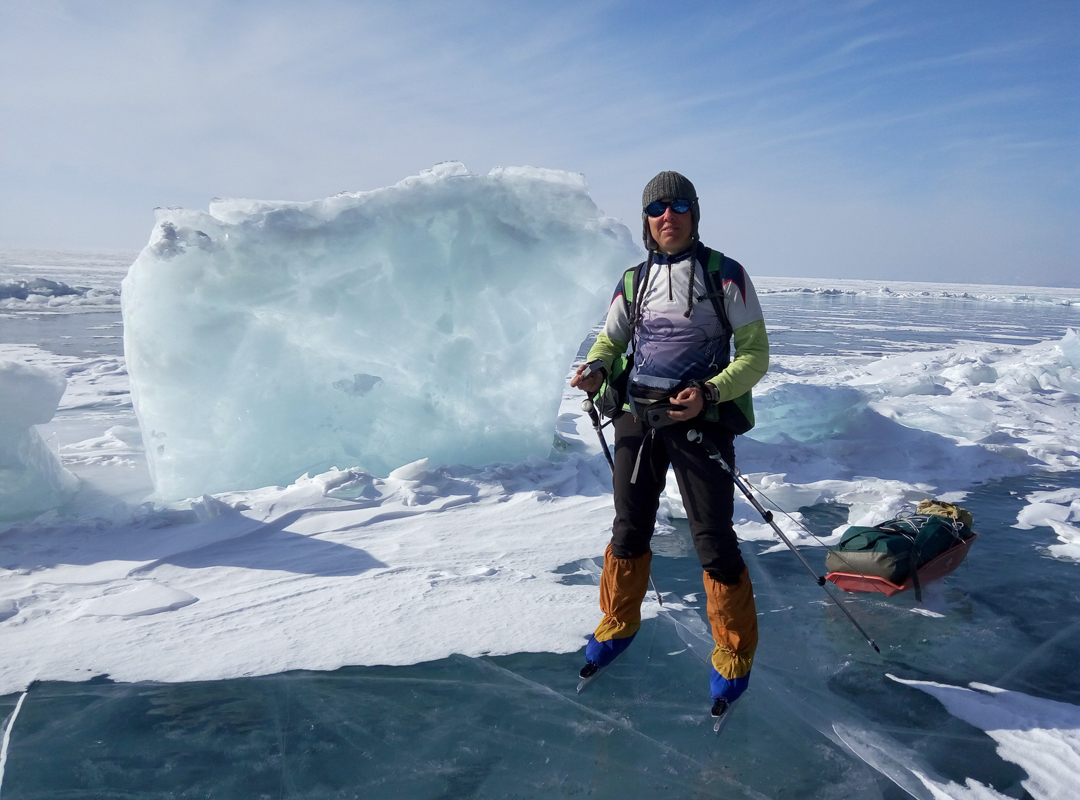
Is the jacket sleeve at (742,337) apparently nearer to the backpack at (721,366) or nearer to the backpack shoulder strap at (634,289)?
the backpack at (721,366)

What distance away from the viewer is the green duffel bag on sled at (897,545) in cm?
352

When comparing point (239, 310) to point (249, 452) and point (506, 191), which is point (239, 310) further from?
point (506, 191)

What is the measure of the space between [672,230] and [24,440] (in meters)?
4.46

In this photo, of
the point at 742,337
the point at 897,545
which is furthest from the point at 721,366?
the point at 897,545

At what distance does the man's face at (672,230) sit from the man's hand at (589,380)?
53 centimetres

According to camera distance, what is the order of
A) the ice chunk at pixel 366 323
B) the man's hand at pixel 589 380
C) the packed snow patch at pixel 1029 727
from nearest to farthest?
the packed snow patch at pixel 1029 727, the man's hand at pixel 589 380, the ice chunk at pixel 366 323

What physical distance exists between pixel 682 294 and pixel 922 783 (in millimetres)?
1790

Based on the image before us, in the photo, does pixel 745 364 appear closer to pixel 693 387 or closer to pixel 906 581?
pixel 693 387

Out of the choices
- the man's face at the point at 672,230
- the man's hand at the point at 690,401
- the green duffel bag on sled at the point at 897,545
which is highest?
the man's face at the point at 672,230

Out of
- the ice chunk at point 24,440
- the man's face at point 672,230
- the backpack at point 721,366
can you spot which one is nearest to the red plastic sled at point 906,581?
the backpack at point 721,366

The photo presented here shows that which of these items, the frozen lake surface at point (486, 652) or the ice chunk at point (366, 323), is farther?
the ice chunk at point (366, 323)

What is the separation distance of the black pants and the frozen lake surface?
60 centimetres

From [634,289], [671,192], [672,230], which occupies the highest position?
[671,192]

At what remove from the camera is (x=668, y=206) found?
2527mm
